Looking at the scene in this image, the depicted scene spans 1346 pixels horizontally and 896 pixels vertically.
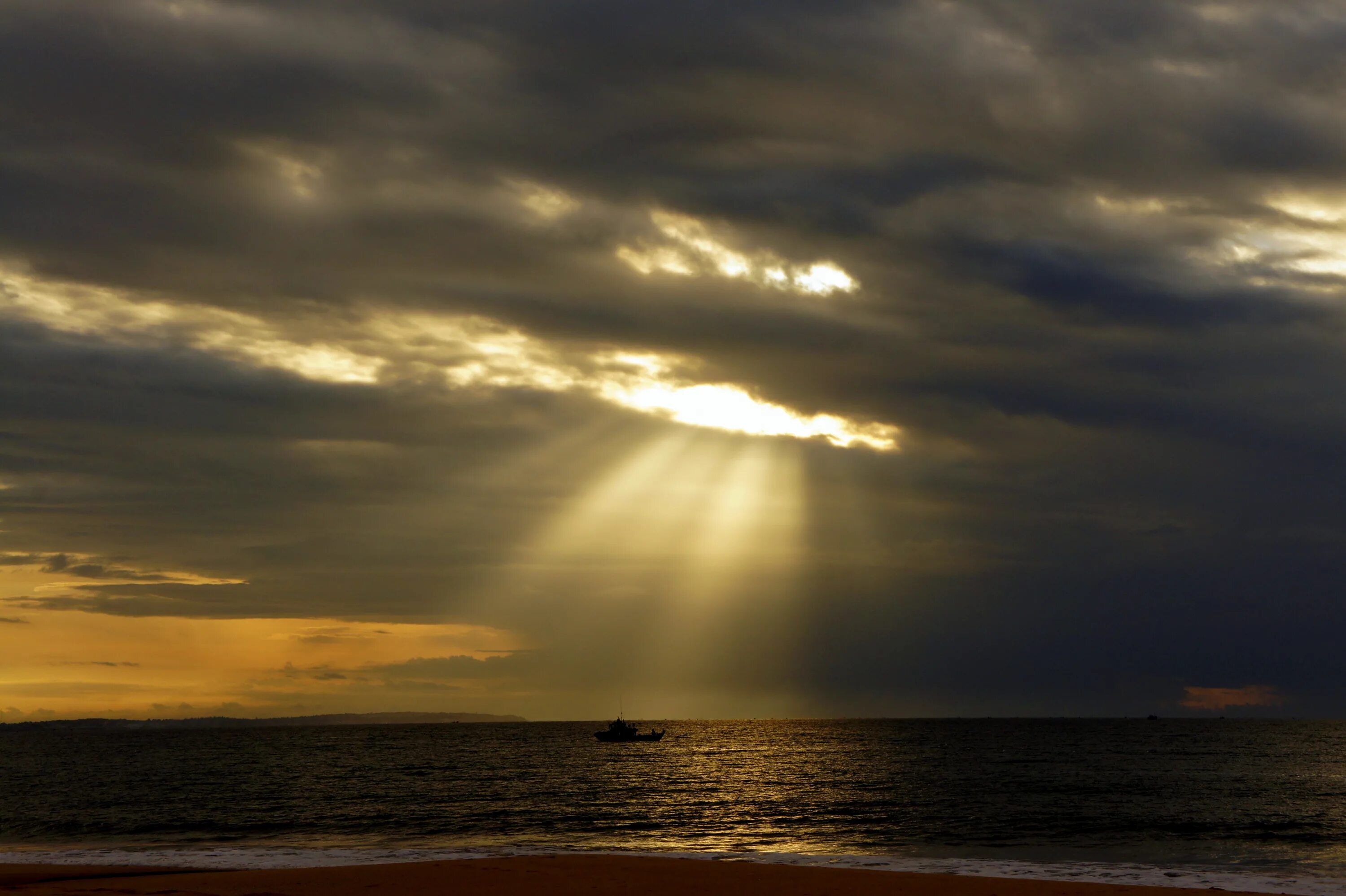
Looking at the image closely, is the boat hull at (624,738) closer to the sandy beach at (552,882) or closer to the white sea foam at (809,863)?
the white sea foam at (809,863)

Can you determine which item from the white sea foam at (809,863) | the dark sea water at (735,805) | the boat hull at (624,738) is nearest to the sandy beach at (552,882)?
the white sea foam at (809,863)

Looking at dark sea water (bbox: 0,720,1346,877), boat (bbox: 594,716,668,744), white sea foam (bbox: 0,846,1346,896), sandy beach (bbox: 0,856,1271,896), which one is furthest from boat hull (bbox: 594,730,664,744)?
sandy beach (bbox: 0,856,1271,896)

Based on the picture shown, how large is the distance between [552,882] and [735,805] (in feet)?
133

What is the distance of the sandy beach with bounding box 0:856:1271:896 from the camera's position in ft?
88.5

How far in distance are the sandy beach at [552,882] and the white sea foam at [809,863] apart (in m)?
3.66

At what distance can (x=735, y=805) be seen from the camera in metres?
66.3

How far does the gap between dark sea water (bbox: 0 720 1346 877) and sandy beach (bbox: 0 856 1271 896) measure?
1269 cm

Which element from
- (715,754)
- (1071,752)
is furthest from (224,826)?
(1071,752)

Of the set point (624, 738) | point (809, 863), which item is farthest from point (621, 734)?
point (809, 863)

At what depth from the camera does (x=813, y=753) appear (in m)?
142

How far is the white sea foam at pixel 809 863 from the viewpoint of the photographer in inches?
1347

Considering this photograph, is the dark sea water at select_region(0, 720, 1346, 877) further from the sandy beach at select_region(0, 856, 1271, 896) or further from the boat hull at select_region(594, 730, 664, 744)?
the boat hull at select_region(594, 730, 664, 744)

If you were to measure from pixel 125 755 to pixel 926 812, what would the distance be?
513 feet

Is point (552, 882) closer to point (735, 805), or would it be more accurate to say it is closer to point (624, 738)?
point (735, 805)
